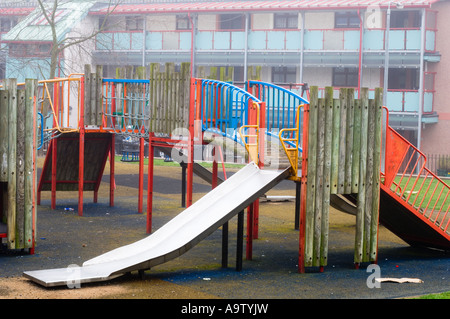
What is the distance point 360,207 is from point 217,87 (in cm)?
373

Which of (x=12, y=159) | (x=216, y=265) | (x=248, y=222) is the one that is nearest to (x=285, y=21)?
(x=248, y=222)

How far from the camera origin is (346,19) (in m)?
39.5

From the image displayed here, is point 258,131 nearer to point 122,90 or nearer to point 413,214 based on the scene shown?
point 413,214

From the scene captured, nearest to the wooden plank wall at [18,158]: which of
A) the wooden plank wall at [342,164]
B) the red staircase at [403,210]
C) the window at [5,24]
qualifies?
the wooden plank wall at [342,164]

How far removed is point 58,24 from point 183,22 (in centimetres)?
695

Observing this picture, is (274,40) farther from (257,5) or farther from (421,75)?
(421,75)

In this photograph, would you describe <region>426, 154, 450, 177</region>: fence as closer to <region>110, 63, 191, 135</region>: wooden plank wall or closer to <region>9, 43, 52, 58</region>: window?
<region>110, 63, 191, 135</region>: wooden plank wall

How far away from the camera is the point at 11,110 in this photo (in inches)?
503

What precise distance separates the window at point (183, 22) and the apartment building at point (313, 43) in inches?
2.2

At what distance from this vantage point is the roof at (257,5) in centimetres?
3559

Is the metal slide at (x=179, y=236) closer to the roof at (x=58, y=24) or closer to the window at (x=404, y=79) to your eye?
the window at (x=404, y=79)

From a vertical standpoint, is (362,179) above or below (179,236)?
above

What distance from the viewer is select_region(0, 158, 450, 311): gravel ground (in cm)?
1042

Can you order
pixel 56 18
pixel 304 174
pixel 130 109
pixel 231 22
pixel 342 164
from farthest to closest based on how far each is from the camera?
pixel 56 18 → pixel 231 22 → pixel 130 109 → pixel 342 164 → pixel 304 174
